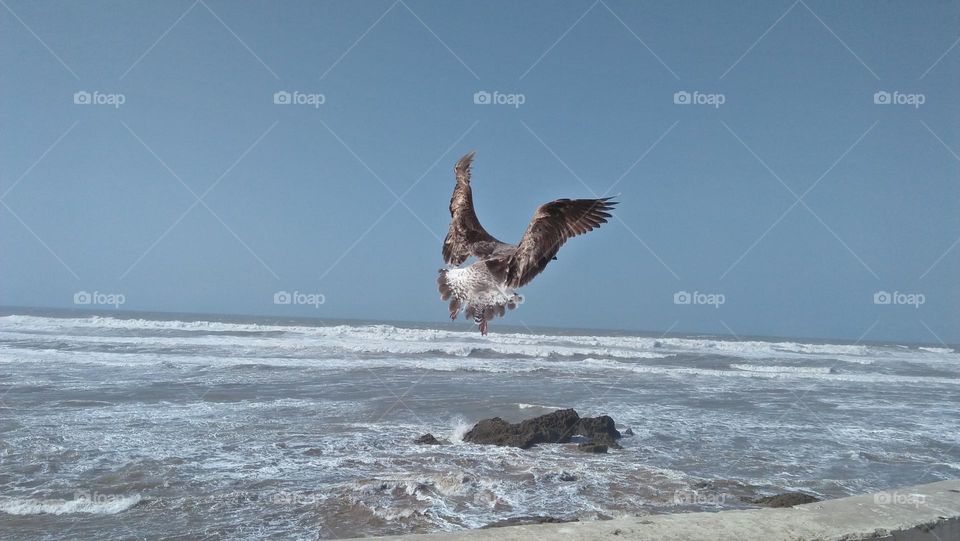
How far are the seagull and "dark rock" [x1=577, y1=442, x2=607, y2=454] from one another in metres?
8.44

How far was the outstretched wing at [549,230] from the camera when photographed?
1753mm

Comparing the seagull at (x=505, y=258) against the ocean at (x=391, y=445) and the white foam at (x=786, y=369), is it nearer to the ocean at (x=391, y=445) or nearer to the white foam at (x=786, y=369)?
the ocean at (x=391, y=445)

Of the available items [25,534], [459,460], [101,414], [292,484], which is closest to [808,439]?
[459,460]

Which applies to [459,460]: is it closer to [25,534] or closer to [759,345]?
[25,534]

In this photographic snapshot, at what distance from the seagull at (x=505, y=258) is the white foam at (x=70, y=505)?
6.77 m

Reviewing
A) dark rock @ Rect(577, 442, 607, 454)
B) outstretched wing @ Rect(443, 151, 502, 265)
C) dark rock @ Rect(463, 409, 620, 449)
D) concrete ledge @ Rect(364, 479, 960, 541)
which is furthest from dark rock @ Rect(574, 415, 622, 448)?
outstretched wing @ Rect(443, 151, 502, 265)

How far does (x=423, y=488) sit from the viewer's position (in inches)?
305

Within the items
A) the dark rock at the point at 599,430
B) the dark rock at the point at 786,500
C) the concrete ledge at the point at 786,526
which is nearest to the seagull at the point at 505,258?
the concrete ledge at the point at 786,526

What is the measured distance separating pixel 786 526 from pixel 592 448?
25.7 ft

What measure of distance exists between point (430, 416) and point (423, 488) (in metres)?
5.19

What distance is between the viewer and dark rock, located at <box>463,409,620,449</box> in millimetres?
10328

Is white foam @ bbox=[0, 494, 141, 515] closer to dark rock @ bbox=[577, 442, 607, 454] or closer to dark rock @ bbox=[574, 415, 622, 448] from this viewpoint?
dark rock @ bbox=[577, 442, 607, 454]

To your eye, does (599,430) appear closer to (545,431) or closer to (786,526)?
(545,431)

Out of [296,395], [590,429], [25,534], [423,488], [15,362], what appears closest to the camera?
[25,534]
